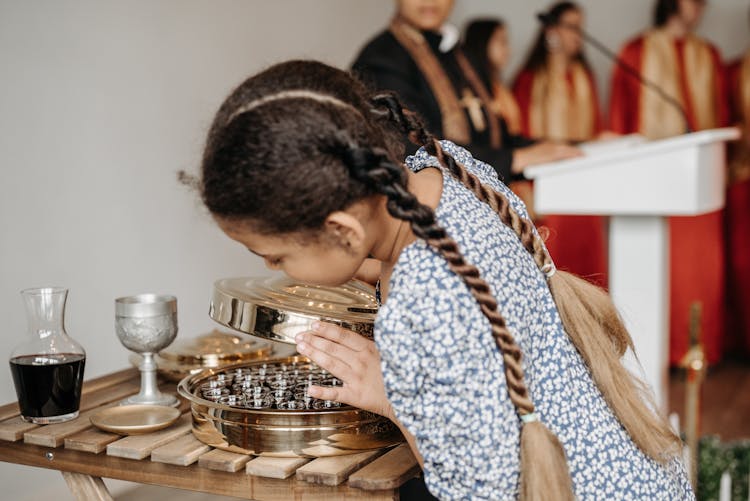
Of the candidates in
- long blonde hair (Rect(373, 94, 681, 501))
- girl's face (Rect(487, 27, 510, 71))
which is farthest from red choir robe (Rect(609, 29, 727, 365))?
long blonde hair (Rect(373, 94, 681, 501))

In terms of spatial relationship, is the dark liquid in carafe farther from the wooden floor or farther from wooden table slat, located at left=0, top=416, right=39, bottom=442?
the wooden floor

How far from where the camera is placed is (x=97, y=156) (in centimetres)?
224

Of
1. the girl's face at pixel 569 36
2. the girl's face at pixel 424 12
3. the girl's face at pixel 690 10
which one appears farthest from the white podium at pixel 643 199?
the girl's face at pixel 569 36

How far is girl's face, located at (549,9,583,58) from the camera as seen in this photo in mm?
4309

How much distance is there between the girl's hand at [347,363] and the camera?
41.1 inches

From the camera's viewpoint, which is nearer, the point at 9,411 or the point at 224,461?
the point at 224,461

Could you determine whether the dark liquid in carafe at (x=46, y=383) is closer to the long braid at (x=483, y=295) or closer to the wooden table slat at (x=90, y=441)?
the wooden table slat at (x=90, y=441)

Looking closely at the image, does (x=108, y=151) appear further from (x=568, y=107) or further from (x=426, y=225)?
(x=568, y=107)

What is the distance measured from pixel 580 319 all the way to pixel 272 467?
42 centimetres

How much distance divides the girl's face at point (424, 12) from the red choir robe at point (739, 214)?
6.77 ft

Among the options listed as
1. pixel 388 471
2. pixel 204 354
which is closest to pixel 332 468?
pixel 388 471

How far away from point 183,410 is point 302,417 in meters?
0.29

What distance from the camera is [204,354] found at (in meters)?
1.44

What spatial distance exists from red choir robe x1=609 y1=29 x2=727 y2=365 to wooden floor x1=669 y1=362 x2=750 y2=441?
15 centimetres
